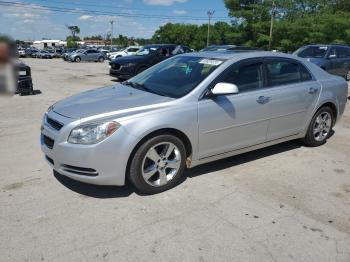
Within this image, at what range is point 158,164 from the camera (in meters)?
3.88

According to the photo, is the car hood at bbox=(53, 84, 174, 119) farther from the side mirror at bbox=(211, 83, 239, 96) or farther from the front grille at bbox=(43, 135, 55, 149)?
the side mirror at bbox=(211, 83, 239, 96)

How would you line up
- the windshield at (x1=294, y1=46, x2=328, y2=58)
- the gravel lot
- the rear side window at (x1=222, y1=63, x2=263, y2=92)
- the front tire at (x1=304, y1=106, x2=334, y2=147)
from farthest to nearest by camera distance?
the windshield at (x1=294, y1=46, x2=328, y2=58) → the front tire at (x1=304, y1=106, x2=334, y2=147) → the rear side window at (x1=222, y1=63, x2=263, y2=92) → the gravel lot

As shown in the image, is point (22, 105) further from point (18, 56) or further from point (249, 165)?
point (18, 56)

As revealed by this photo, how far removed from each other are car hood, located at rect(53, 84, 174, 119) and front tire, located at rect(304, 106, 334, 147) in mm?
2640

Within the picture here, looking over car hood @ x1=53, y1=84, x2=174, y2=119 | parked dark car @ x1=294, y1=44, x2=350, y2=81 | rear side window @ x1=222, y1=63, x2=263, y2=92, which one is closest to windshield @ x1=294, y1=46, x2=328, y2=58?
parked dark car @ x1=294, y1=44, x2=350, y2=81

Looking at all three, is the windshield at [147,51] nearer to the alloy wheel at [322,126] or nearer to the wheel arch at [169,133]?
the alloy wheel at [322,126]

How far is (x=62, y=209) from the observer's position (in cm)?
350

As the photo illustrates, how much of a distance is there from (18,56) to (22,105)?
9087 millimetres

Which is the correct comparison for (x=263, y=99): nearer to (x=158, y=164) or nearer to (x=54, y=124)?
(x=158, y=164)

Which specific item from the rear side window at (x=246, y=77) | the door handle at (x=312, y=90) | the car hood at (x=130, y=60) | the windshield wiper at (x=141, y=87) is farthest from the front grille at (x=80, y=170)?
the car hood at (x=130, y=60)

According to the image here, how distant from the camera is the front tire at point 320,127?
543cm

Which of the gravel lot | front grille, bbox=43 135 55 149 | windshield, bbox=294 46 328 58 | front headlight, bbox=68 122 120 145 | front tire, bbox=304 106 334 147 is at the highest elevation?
windshield, bbox=294 46 328 58

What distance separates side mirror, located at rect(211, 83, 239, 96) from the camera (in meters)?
4.00

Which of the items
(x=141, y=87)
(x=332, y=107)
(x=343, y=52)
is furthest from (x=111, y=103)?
(x=343, y=52)
